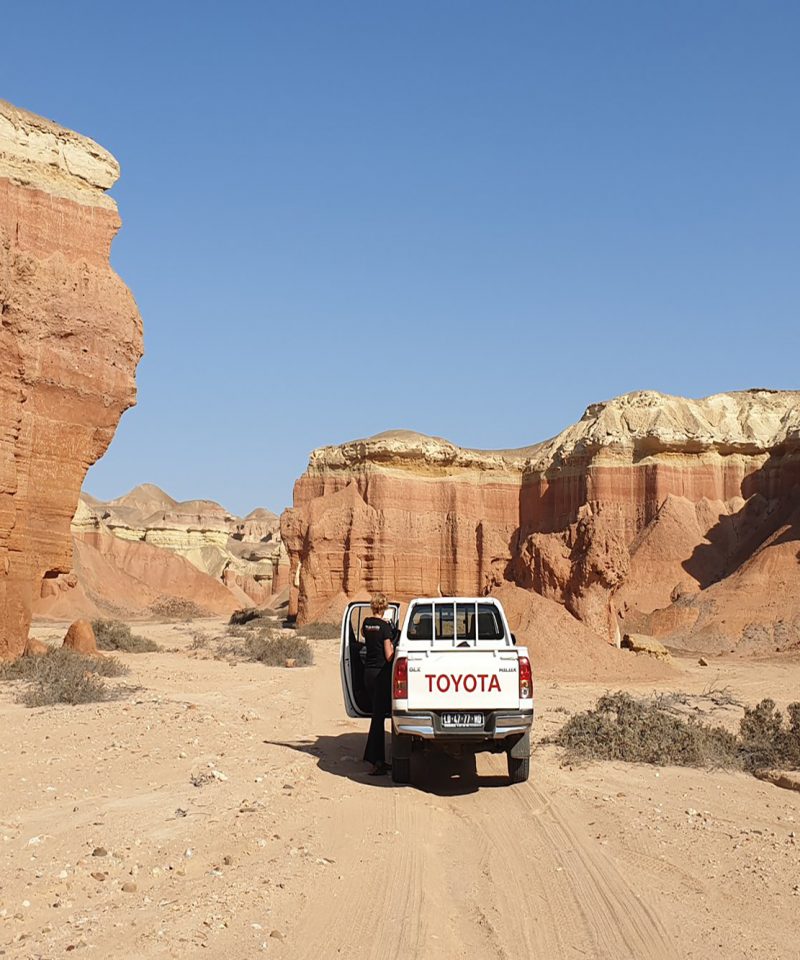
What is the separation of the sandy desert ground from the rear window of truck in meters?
1.56

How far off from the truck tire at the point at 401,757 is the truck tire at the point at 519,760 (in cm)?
108

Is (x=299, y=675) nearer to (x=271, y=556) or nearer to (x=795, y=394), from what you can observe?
(x=795, y=394)

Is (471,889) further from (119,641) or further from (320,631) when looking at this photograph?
(320,631)

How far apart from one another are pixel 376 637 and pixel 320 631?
33.8 meters

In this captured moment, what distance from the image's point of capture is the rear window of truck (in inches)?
411

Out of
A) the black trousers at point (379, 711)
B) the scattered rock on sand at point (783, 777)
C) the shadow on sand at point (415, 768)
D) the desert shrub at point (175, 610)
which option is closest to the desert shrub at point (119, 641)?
the shadow on sand at point (415, 768)

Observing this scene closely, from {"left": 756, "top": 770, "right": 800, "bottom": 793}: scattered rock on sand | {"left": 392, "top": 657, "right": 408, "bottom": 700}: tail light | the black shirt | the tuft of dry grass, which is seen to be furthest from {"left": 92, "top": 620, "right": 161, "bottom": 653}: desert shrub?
{"left": 756, "top": 770, "right": 800, "bottom": 793}: scattered rock on sand

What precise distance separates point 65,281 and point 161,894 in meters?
20.6

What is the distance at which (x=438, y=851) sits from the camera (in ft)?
22.4

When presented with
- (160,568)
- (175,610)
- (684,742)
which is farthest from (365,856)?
(160,568)

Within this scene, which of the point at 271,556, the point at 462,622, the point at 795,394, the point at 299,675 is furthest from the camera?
the point at 271,556

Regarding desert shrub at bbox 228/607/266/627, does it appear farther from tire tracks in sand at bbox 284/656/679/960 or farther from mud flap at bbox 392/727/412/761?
tire tracks in sand at bbox 284/656/679/960

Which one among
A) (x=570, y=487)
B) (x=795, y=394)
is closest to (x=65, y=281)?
(x=570, y=487)

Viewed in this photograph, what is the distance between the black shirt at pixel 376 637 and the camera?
10.5 metres
